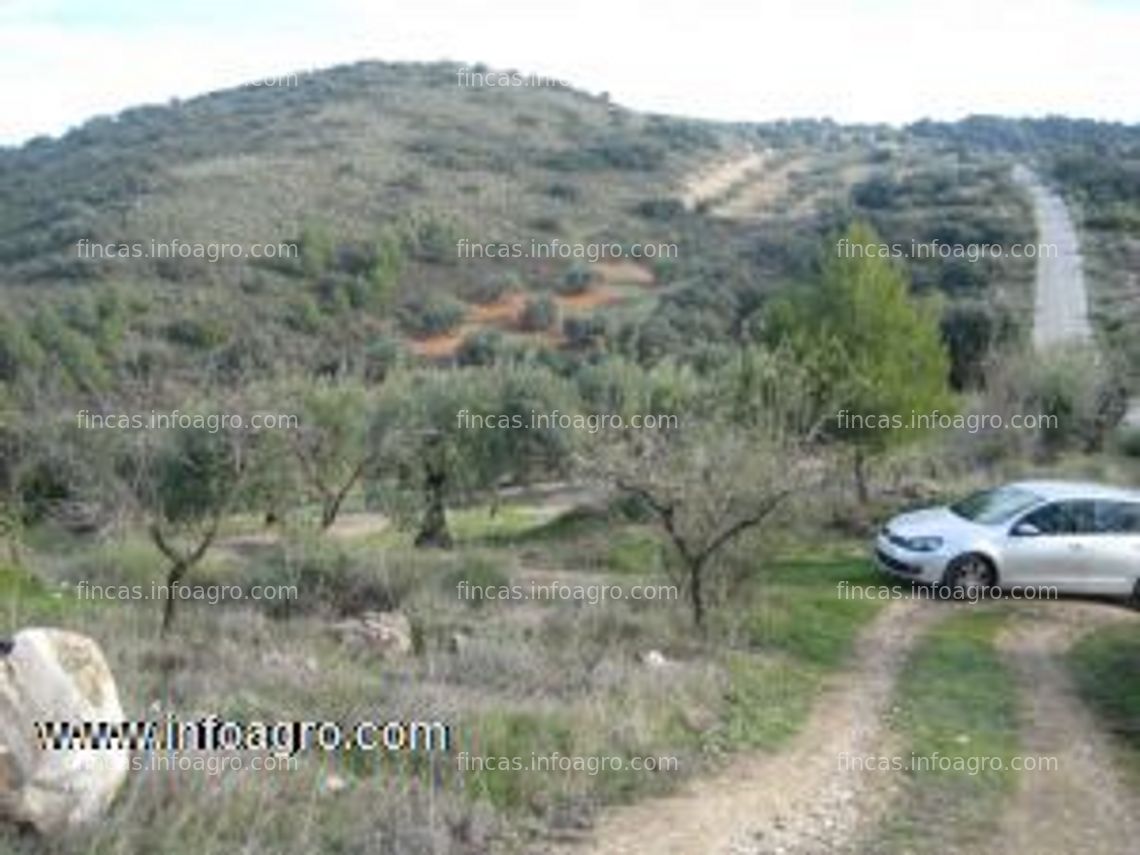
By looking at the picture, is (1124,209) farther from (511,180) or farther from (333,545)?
(333,545)

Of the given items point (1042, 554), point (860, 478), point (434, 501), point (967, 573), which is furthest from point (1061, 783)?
point (434, 501)

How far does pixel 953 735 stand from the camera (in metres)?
12.4

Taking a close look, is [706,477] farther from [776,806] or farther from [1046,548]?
[776,806]

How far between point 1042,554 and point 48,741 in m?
13.9

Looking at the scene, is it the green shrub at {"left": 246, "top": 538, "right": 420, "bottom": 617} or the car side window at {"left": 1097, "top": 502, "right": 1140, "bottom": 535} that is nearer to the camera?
the green shrub at {"left": 246, "top": 538, "right": 420, "bottom": 617}

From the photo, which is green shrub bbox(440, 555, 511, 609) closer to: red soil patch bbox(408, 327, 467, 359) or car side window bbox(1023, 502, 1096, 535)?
car side window bbox(1023, 502, 1096, 535)

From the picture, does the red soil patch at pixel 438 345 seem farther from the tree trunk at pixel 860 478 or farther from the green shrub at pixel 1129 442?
the tree trunk at pixel 860 478

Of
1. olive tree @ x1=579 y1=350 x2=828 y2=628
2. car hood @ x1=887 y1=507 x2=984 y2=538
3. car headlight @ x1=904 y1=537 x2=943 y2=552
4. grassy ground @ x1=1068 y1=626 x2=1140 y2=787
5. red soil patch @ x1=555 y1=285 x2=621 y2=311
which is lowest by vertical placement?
red soil patch @ x1=555 y1=285 x2=621 y2=311

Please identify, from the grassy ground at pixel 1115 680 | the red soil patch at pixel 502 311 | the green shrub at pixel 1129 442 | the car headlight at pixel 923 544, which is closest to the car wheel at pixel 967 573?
the car headlight at pixel 923 544

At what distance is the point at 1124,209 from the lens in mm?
77062

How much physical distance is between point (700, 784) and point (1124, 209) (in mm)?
72435

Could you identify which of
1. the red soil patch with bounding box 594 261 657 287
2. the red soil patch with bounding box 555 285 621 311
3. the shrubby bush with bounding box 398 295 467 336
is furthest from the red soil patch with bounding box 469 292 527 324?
the red soil patch with bounding box 594 261 657 287

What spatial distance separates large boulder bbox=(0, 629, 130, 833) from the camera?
749 cm

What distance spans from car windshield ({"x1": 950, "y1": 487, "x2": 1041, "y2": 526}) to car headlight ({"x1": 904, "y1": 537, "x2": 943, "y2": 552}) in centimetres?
60
